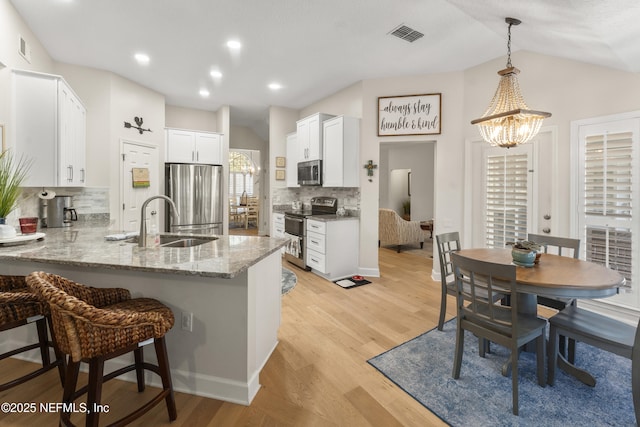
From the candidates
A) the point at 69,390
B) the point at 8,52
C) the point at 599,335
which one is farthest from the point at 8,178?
the point at 599,335

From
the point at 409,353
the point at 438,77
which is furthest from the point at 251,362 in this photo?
the point at 438,77

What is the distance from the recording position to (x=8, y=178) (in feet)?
7.93

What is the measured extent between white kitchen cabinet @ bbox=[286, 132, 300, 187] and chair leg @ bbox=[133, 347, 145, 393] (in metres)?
4.16

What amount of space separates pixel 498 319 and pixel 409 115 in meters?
3.21

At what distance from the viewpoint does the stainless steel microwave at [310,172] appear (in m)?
4.97

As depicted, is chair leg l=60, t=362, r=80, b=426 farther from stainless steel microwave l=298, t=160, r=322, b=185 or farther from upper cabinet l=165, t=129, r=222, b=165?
upper cabinet l=165, t=129, r=222, b=165

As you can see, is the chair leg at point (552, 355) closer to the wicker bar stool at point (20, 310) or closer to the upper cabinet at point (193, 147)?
the wicker bar stool at point (20, 310)

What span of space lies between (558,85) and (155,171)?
5882mm

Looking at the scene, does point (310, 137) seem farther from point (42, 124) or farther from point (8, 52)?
point (8, 52)

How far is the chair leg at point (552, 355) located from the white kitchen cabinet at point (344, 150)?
10.0 feet

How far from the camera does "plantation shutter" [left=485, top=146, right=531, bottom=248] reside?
11.9 ft

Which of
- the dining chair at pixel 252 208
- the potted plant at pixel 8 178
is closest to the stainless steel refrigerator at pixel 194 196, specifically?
the potted plant at pixel 8 178

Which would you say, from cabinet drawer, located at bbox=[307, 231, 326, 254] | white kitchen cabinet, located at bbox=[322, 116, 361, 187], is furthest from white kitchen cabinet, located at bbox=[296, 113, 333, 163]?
cabinet drawer, located at bbox=[307, 231, 326, 254]

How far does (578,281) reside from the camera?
1.91 metres
